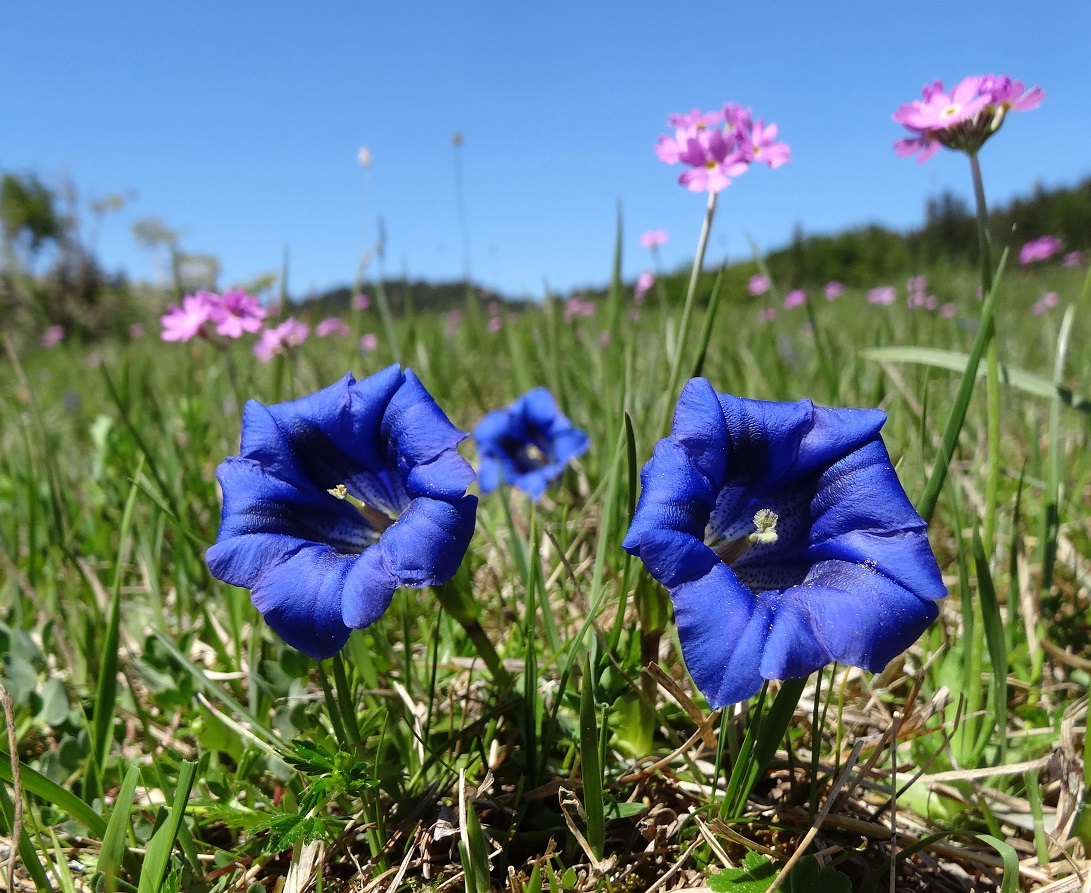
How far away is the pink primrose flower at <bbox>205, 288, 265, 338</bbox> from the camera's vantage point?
6.75ft

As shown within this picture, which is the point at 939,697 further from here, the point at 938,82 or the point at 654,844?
the point at 938,82

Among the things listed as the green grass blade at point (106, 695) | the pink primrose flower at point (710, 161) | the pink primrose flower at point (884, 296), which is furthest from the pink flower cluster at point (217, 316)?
the pink primrose flower at point (884, 296)

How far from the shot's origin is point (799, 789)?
134cm

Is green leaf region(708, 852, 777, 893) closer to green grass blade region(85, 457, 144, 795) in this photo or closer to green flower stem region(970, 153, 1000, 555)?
green flower stem region(970, 153, 1000, 555)

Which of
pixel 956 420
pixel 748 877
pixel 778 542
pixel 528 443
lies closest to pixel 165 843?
pixel 748 877

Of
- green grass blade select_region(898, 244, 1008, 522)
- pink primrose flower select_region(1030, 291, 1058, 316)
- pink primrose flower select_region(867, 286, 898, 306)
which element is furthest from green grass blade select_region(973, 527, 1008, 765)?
pink primrose flower select_region(1030, 291, 1058, 316)

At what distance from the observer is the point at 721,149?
5.16ft

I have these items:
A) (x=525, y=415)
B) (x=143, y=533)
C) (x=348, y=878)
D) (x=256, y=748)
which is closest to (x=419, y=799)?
(x=348, y=878)

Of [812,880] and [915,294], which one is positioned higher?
[915,294]

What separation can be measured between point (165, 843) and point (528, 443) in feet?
7.20

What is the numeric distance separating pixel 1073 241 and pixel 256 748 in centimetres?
2930

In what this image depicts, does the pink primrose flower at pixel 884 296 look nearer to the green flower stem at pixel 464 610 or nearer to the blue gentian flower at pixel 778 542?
the blue gentian flower at pixel 778 542

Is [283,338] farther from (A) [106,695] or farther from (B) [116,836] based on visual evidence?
(B) [116,836]

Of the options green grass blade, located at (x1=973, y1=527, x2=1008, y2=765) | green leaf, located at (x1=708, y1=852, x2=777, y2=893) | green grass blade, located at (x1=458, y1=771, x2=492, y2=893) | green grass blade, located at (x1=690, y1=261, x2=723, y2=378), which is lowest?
green leaf, located at (x1=708, y1=852, x2=777, y2=893)
